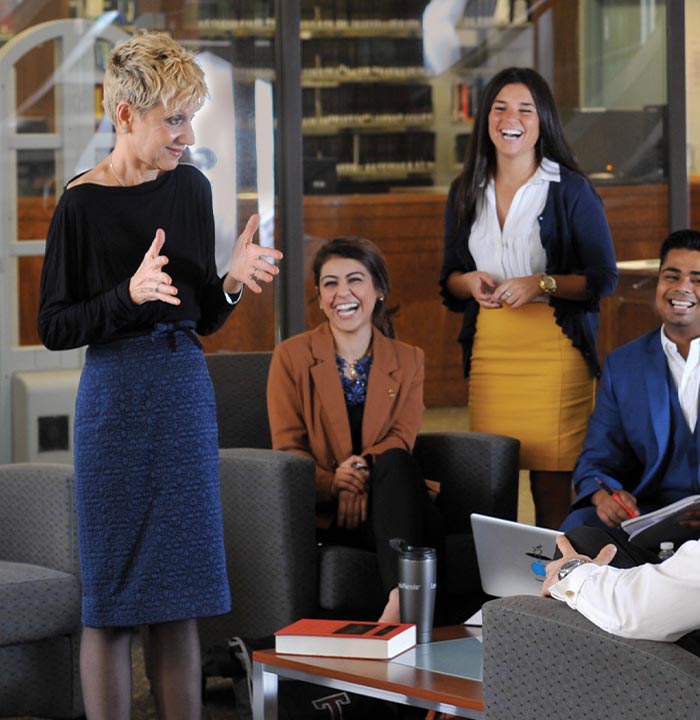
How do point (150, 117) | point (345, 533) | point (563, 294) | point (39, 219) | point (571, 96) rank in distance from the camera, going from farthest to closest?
point (571, 96)
point (39, 219)
point (563, 294)
point (345, 533)
point (150, 117)

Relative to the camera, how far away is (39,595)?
130 inches

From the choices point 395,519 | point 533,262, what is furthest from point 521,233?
point 395,519

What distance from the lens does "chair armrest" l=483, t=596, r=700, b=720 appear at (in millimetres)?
1926

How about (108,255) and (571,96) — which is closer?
(108,255)

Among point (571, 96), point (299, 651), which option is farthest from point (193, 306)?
point (571, 96)

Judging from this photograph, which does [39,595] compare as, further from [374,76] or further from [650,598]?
[374,76]

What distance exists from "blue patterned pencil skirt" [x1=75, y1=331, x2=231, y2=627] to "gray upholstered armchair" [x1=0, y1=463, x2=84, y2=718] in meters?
0.59

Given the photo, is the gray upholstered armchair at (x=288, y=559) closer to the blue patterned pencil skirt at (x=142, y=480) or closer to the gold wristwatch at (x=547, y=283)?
the gold wristwatch at (x=547, y=283)

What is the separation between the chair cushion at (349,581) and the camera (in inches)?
136

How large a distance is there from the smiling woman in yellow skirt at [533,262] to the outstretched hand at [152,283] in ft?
5.03

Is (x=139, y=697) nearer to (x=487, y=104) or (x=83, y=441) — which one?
(x=83, y=441)

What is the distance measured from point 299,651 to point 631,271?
310 cm

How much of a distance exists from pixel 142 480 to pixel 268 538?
811 mm

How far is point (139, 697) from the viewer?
3.69 metres
